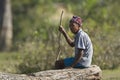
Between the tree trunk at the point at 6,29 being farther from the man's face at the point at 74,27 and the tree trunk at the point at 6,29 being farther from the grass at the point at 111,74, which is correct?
the man's face at the point at 74,27

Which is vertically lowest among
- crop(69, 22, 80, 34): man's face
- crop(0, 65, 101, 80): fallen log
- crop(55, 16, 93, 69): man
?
crop(0, 65, 101, 80): fallen log

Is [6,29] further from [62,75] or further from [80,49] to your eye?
[62,75]

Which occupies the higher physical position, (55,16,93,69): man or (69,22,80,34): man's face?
(69,22,80,34): man's face

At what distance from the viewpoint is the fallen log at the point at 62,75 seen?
12094mm

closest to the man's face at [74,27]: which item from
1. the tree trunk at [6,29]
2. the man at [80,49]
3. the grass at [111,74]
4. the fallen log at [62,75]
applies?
the man at [80,49]

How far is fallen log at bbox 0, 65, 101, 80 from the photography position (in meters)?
12.1

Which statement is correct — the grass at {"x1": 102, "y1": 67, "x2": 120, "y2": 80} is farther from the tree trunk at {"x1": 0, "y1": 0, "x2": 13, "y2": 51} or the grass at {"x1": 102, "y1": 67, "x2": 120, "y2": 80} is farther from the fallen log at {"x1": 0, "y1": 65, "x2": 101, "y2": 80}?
the tree trunk at {"x1": 0, "y1": 0, "x2": 13, "y2": 51}

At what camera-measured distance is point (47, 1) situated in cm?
4022

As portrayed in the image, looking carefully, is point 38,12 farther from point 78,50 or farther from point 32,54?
point 78,50

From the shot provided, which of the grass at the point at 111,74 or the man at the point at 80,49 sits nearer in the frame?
the man at the point at 80,49

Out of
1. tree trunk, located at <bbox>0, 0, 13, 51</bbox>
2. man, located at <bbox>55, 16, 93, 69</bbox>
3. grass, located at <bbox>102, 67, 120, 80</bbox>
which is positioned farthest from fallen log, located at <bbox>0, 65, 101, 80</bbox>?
tree trunk, located at <bbox>0, 0, 13, 51</bbox>

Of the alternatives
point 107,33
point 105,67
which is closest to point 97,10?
point 107,33

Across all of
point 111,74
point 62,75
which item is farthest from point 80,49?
point 111,74

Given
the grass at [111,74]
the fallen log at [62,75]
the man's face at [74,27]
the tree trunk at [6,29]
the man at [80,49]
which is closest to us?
the fallen log at [62,75]
